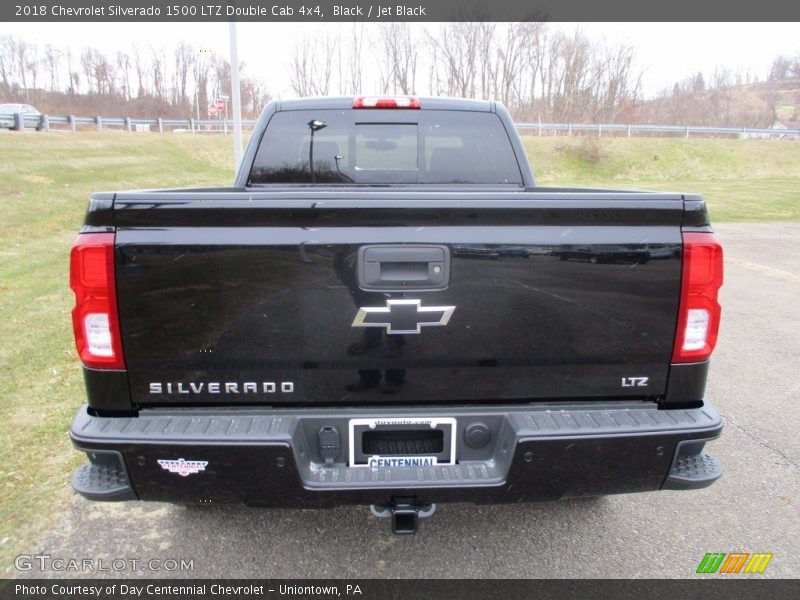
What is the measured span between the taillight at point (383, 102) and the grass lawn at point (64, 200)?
9.50 feet

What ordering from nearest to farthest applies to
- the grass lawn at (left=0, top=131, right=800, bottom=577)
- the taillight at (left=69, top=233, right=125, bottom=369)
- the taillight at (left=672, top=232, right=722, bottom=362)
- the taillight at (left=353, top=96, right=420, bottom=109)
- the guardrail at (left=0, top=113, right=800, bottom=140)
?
the taillight at (left=69, top=233, right=125, bottom=369) → the taillight at (left=672, top=232, right=722, bottom=362) → the grass lawn at (left=0, top=131, right=800, bottom=577) → the taillight at (left=353, top=96, right=420, bottom=109) → the guardrail at (left=0, top=113, right=800, bottom=140)

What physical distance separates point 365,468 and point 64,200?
1546 cm

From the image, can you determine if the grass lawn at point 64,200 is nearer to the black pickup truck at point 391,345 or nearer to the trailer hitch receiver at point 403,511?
the black pickup truck at point 391,345

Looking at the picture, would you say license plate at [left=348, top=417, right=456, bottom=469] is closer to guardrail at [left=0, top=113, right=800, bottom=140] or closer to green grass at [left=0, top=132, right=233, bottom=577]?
green grass at [left=0, top=132, right=233, bottom=577]

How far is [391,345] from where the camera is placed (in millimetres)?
2049

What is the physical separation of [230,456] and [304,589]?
0.89 m

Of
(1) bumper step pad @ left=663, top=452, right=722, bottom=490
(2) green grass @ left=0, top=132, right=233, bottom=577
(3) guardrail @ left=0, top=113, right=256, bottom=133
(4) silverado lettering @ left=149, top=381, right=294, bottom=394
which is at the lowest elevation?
(2) green grass @ left=0, top=132, right=233, bottom=577

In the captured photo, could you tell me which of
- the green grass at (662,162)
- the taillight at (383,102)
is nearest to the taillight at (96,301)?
the taillight at (383,102)

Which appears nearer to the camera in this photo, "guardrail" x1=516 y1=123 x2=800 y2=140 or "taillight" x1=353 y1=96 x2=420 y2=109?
"taillight" x1=353 y1=96 x2=420 y2=109

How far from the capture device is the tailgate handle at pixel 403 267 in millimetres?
1999

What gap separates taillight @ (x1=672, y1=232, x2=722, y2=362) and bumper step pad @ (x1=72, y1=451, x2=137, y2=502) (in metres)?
2.13

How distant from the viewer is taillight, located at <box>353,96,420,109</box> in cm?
370

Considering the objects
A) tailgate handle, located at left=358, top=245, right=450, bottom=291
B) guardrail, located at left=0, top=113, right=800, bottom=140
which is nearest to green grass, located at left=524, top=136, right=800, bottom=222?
guardrail, located at left=0, top=113, right=800, bottom=140

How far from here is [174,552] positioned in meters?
2.68
